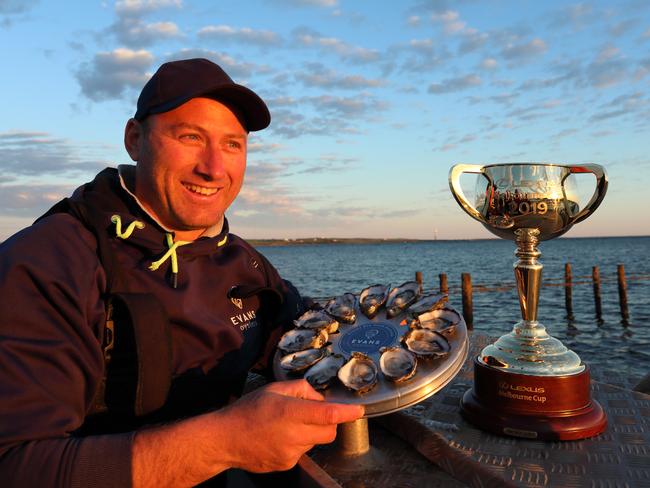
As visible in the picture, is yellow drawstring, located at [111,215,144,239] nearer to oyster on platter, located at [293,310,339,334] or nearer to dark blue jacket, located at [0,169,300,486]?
dark blue jacket, located at [0,169,300,486]

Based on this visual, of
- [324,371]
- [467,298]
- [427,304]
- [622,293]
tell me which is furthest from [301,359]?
[622,293]

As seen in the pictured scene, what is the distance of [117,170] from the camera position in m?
2.30

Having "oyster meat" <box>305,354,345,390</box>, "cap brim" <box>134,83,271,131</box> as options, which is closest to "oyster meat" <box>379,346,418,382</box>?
"oyster meat" <box>305,354,345,390</box>

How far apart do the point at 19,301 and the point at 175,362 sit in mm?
716

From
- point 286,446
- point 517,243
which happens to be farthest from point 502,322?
point 286,446

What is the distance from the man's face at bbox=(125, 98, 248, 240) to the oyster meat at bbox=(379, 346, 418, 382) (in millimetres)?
1006

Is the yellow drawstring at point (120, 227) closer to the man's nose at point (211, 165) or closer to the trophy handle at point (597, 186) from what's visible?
the man's nose at point (211, 165)

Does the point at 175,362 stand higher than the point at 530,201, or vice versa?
the point at 530,201

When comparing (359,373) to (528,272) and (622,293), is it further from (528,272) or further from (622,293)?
(622,293)

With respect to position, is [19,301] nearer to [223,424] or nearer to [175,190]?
[223,424]

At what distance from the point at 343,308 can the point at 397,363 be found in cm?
48

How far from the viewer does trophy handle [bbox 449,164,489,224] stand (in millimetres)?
2432

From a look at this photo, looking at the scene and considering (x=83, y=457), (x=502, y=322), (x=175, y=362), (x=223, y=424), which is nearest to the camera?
(x=83, y=457)

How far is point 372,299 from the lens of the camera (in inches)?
90.5
